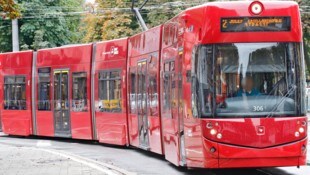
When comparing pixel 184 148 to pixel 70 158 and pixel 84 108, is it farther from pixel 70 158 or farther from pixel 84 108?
pixel 84 108

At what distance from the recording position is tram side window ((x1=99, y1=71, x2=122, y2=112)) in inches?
774

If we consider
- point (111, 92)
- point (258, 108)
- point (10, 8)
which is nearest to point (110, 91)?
point (111, 92)

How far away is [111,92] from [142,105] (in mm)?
3119

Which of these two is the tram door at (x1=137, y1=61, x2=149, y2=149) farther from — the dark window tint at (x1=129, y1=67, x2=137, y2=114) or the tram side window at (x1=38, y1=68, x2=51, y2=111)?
the tram side window at (x1=38, y1=68, x2=51, y2=111)

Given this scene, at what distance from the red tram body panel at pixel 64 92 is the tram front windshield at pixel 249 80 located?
1026 cm

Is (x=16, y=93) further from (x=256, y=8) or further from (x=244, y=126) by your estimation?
(x=244, y=126)

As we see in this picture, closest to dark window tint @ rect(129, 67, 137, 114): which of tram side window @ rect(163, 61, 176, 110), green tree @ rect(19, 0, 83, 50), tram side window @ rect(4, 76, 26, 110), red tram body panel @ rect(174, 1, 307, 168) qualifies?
tram side window @ rect(163, 61, 176, 110)

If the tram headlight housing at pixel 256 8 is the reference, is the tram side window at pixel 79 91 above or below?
below

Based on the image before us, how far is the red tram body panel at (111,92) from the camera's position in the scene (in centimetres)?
1941

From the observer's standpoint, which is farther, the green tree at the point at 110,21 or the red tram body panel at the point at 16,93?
the green tree at the point at 110,21

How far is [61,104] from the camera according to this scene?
23266 mm

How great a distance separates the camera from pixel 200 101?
11992 mm

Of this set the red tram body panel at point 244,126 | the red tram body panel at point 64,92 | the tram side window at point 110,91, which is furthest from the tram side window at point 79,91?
the red tram body panel at point 244,126

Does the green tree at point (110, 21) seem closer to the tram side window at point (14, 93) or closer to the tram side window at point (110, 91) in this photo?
the tram side window at point (14, 93)
